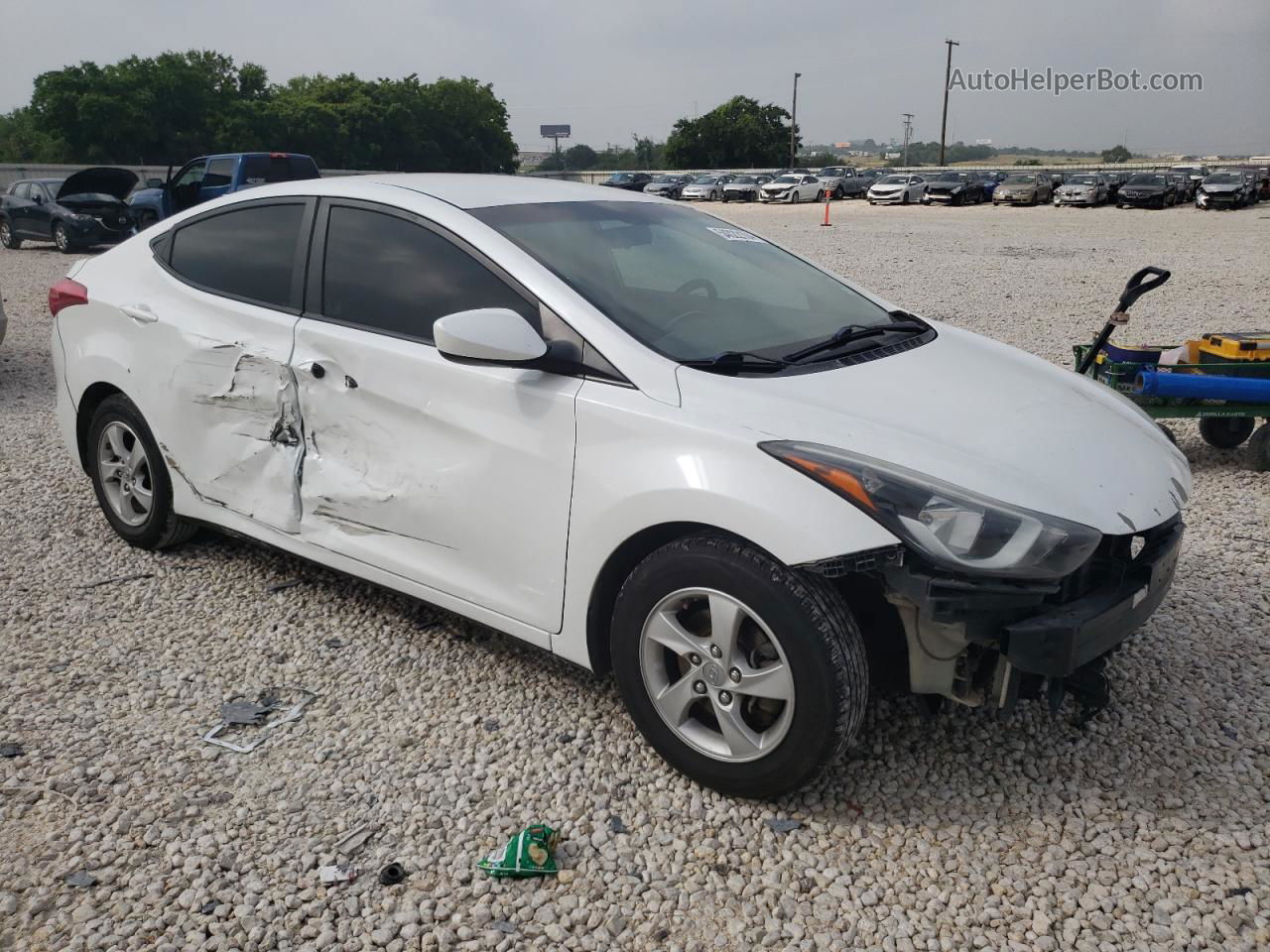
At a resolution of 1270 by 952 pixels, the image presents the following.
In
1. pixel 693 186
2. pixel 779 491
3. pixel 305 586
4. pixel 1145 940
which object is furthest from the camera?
pixel 693 186

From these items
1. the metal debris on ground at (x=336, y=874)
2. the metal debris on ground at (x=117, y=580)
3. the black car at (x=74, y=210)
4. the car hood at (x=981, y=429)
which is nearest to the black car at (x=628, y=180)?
the black car at (x=74, y=210)

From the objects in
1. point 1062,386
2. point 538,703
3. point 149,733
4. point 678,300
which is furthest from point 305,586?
point 1062,386

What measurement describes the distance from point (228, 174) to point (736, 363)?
15.9m

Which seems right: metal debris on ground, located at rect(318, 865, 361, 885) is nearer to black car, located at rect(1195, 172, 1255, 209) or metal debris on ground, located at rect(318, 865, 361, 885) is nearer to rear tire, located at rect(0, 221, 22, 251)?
rear tire, located at rect(0, 221, 22, 251)

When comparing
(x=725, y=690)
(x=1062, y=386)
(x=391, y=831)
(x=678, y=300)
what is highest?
(x=678, y=300)

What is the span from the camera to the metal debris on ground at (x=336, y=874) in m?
2.56

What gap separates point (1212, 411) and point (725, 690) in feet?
13.4

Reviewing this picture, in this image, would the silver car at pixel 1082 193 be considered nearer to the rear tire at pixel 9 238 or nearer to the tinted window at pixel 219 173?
the tinted window at pixel 219 173

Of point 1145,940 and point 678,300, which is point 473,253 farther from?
point 1145,940

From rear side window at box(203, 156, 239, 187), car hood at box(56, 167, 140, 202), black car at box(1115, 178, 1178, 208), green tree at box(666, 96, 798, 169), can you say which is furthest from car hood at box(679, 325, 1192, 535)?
green tree at box(666, 96, 798, 169)

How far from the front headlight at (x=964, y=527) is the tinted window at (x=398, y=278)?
1207 mm

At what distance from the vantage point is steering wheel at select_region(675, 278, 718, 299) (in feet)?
11.2

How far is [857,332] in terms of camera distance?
341cm

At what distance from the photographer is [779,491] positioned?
2.53 m
